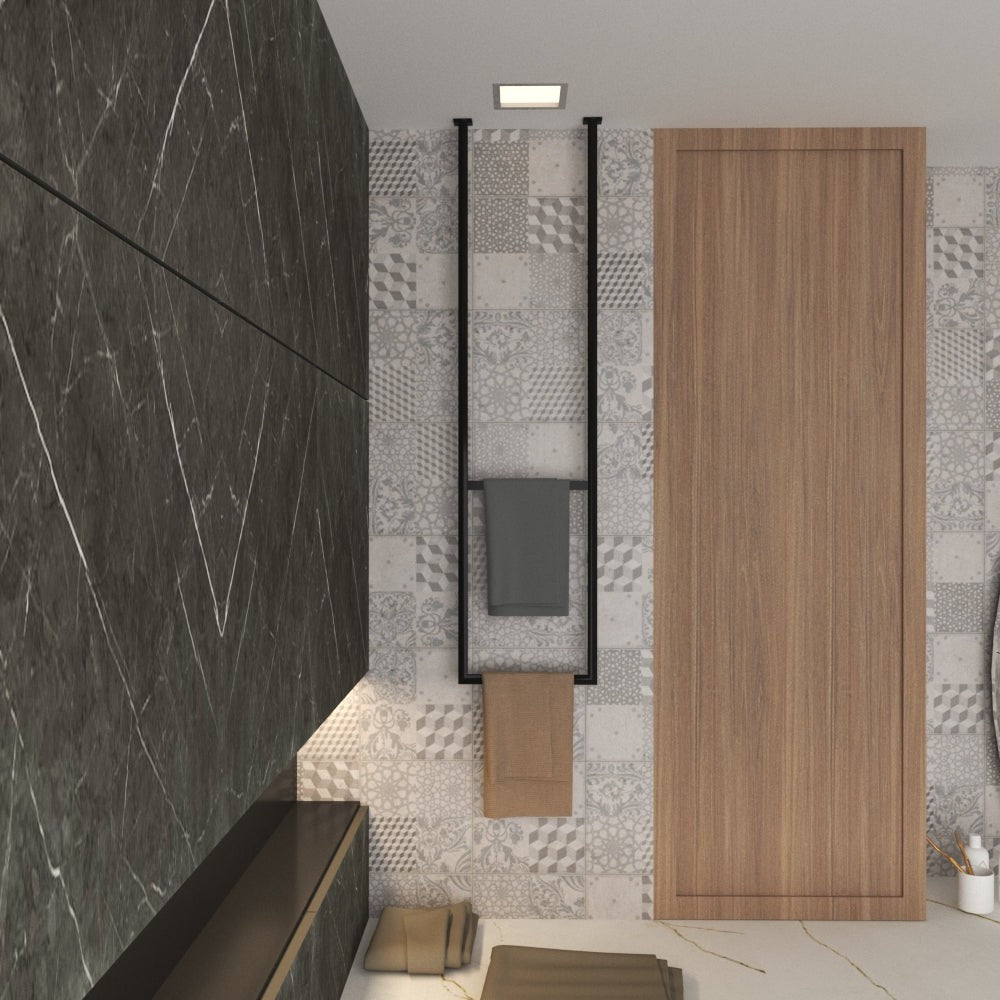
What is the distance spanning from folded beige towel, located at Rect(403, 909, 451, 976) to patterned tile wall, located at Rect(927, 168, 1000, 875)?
1418mm

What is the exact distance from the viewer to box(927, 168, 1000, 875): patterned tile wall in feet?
8.80

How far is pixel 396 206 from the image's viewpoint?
2436mm

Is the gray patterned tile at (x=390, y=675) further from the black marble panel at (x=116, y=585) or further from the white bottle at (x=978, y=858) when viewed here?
the white bottle at (x=978, y=858)

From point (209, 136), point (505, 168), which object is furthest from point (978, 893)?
point (209, 136)

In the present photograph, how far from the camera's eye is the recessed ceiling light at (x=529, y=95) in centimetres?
217

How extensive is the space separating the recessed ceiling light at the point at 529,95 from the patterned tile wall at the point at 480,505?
0.63 ft

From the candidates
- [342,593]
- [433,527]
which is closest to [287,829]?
[342,593]

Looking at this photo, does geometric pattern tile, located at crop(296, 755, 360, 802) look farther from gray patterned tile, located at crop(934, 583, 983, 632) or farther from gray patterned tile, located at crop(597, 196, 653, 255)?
gray patterned tile, located at crop(934, 583, 983, 632)

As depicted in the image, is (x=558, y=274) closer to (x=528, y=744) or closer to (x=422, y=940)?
(x=528, y=744)

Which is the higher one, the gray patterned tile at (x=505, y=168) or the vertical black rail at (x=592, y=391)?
the gray patterned tile at (x=505, y=168)

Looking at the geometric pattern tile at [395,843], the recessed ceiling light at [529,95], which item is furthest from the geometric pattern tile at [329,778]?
the recessed ceiling light at [529,95]

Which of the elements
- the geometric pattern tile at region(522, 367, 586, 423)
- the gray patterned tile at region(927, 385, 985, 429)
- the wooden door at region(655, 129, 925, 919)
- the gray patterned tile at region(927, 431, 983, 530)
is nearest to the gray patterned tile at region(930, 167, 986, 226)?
the wooden door at region(655, 129, 925, 919)

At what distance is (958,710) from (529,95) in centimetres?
201

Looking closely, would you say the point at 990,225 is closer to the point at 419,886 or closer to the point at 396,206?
the point at 396,206
